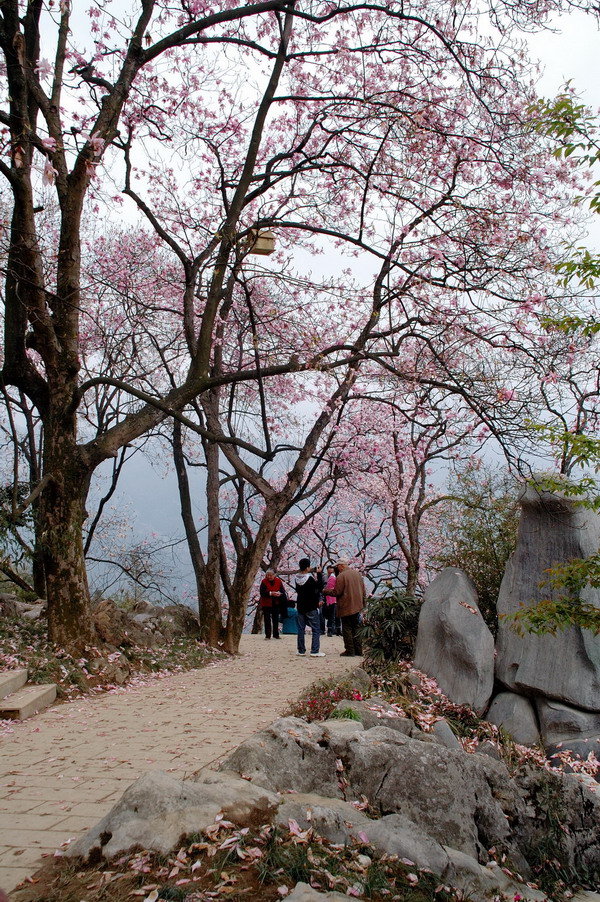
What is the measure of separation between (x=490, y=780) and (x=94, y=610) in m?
6.89

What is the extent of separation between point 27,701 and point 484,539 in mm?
6414

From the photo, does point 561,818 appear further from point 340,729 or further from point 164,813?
point 164,813

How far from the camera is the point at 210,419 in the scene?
12328mm

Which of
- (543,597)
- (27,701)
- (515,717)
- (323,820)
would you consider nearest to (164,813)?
(323,820)

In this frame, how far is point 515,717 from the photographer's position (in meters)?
8.20

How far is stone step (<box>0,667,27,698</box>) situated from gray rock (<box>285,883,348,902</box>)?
5.23m

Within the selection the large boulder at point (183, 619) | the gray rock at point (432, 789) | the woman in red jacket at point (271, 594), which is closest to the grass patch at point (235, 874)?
the gray rock at point (432, 789)

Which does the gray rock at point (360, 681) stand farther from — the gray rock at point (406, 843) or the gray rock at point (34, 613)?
the gray rock at point (34, 613)

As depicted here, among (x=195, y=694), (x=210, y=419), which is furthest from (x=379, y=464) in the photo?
(x=195, y=694)

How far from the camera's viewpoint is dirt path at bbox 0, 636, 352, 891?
3.75 m

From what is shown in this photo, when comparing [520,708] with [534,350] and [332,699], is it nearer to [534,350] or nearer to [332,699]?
[332,699]

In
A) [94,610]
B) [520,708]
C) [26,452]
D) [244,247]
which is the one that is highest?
[244,247]

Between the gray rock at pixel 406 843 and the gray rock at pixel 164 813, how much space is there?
530 millimetres

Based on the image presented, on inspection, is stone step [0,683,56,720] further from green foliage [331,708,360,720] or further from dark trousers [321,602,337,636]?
dark trousers [321,602,337,636]
